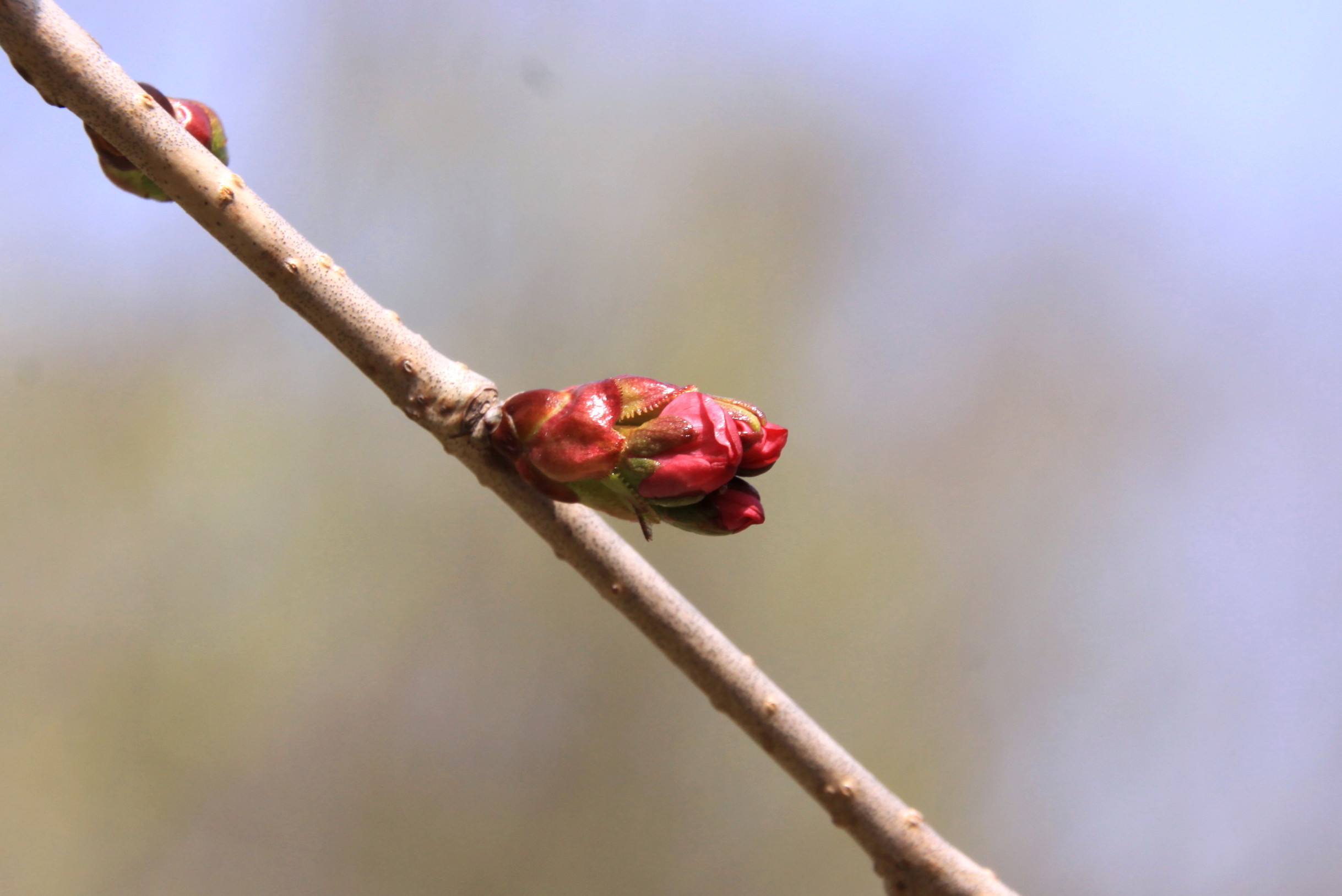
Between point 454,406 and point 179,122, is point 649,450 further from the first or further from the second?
point 179,122

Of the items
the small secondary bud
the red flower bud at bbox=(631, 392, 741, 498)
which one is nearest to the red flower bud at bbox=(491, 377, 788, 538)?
the red flower bud at bbox=(631, 392, 741, 498)

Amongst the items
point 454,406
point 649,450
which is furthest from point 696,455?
point 454,406

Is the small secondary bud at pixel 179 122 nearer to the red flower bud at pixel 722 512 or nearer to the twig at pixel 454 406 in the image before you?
the twig at pixel 454 406

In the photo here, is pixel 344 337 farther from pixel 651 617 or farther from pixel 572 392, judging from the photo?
pixel 651 617

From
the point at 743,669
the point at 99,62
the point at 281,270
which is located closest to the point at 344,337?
the point at 281,270

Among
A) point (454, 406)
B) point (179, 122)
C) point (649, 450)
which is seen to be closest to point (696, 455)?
point (649, 450)

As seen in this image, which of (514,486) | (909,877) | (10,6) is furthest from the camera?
(909,877)
